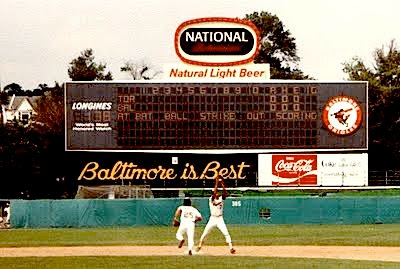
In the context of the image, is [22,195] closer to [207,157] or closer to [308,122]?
[207,157]

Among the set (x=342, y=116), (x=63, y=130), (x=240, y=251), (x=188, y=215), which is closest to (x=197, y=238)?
(x=240, y=251)

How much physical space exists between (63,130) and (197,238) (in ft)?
105

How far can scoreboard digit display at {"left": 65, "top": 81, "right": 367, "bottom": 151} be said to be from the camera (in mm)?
40719

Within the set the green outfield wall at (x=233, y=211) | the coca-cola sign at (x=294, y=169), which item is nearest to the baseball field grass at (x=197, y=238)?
the green outfield wall at (x=233, y=211)

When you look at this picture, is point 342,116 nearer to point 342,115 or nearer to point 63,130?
point 342,115

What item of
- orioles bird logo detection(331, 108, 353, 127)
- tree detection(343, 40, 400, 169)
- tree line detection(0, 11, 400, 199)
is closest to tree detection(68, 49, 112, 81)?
tree line detection(0, 11, 400, 199)

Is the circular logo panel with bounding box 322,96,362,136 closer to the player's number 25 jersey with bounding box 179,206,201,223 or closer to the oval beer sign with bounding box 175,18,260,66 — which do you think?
the oval beer sign with bounding box 175,18,260,66

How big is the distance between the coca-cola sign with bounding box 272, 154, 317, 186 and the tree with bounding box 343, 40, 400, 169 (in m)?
16.0

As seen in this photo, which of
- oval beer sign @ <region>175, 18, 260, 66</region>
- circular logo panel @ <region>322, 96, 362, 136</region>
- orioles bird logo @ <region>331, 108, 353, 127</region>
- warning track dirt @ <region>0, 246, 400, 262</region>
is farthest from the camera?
oval beer sign @ <region>175, 18, 260, 66</region>

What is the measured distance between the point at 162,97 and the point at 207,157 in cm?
339

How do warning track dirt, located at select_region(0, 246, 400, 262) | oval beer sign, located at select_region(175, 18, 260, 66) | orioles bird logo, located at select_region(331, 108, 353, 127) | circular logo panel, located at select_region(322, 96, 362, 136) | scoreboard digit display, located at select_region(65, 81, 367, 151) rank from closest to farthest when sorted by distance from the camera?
1. warning track dirt, located at select_region(0, 246, 400, 262)
2. scoreboard digit display, located at select_region(65, 81, 367, 151)
3. orioles bird logo, located at select_region(331, 108, 353, 127)
4. circular logo panel, located at select_region(322, 96, 362, 136)
5. oval beer sign, located at select_region(175, 18, 260, 66)

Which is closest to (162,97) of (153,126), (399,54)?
(153,126)

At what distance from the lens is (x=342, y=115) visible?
135 ft

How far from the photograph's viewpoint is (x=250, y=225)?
141ft
